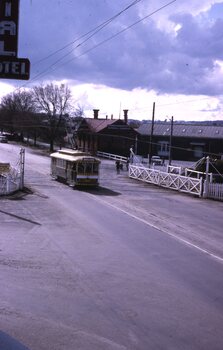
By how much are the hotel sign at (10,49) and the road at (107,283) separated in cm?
406

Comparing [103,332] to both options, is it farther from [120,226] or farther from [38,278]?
[120,226]

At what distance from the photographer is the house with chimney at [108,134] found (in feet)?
269

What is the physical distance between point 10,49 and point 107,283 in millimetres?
5413

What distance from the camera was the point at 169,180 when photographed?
4122 centimetres

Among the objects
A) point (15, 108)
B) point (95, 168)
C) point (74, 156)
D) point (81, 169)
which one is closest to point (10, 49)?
point (81, 169)

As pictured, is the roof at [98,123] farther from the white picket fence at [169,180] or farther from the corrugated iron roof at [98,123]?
the white picket fence at [169,180]

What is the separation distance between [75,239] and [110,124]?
65424 millimetres

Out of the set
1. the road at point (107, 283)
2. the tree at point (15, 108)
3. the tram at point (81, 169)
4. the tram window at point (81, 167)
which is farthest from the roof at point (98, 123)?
the road at point (107, 283)

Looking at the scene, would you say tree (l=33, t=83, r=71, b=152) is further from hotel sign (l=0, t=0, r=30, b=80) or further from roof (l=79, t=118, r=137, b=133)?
hotel sign (l=0, t=0, r=30, b=80)

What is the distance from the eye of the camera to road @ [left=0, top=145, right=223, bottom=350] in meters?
8.16

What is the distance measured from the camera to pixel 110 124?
82062mm

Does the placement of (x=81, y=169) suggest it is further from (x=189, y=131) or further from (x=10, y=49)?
(x=189, y=131)

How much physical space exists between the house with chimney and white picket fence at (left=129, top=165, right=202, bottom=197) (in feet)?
106

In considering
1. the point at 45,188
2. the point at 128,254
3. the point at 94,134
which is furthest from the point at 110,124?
the point at 128,254
